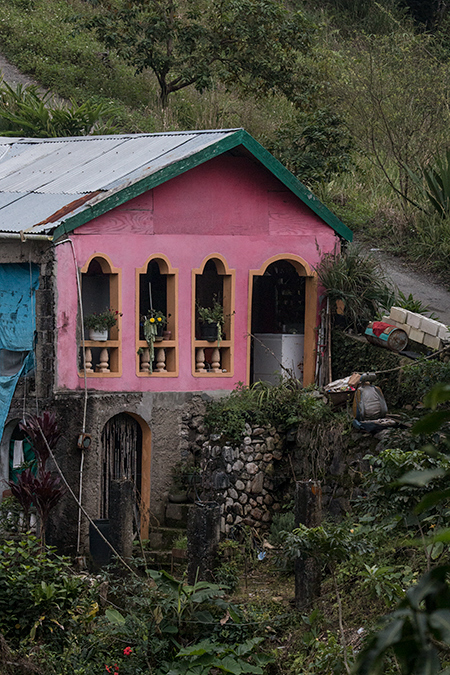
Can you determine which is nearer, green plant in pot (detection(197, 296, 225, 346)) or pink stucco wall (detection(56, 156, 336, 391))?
pink stucco wall (detection(56, 156, 336, 391))

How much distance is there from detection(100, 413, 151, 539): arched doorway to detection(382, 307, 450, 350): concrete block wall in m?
3.80

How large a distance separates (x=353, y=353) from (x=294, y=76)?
29.7 ft

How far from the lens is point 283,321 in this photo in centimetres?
1420

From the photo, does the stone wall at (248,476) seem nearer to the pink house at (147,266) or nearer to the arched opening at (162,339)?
the pink house at (147,266)

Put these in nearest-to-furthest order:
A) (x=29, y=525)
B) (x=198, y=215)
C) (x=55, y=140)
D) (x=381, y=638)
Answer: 1. (x=381, y=638)
2. (x=29, y=525)
3. (x=198, y=215)
4. (x=55, y=140)

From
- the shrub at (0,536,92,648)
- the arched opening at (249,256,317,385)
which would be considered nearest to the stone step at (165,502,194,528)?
the arched opening at (249,256,317,385)

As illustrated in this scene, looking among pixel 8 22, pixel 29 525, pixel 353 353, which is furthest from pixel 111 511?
pixel 8 22

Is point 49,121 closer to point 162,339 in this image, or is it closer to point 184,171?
point 184,171

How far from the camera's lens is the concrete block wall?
1092cm

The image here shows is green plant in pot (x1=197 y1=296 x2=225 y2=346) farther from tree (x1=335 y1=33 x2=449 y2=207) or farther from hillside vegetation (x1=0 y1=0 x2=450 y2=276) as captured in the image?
tree (x1=335 y1=33 x2=449 y2=207)

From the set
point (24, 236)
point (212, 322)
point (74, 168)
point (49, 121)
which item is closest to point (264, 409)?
point (212, 322)

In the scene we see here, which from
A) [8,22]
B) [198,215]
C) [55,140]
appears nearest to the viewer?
[198,215]

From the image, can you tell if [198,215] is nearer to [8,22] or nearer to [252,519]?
[252,519]

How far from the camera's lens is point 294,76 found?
18781 mm
